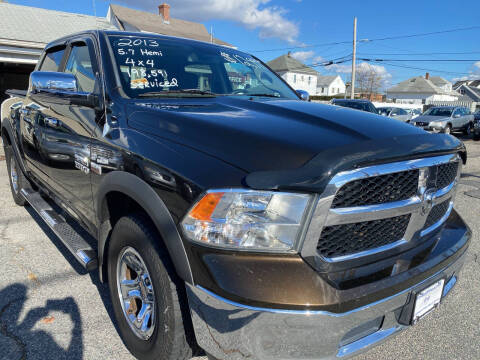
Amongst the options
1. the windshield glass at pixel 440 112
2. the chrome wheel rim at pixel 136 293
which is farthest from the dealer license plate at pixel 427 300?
the windshield glass at pixel 440 112

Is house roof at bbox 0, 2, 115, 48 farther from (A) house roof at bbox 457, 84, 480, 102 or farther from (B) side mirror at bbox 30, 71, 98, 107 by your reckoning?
(A) house roof at bbox 457, 84, 480, 102

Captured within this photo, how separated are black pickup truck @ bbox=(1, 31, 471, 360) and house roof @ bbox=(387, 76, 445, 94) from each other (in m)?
71.6

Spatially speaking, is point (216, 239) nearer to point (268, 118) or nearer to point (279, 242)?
point (279, 242)

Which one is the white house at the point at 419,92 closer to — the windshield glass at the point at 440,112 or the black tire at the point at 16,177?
the windshield glass at the point at 440,112

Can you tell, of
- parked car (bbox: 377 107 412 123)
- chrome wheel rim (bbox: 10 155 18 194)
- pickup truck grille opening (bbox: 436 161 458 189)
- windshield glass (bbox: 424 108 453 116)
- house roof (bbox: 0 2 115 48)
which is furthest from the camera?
parked car (bbox: 377 107 412 123)

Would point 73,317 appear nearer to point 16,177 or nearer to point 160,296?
point 160,296

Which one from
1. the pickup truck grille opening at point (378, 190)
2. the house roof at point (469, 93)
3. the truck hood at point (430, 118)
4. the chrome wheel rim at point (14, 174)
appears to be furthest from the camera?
the house roof at point (469, 93)

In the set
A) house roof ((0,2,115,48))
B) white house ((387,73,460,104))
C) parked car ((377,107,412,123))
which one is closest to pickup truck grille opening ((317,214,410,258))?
house roof ((0,2,115,48))

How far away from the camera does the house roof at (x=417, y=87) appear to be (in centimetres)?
6488

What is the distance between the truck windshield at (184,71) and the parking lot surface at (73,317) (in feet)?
5.25

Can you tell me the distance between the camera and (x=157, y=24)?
27.6 meters

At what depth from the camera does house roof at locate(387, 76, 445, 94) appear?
2554 inches

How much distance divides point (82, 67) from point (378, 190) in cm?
248

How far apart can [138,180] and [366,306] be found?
124 centimetres
